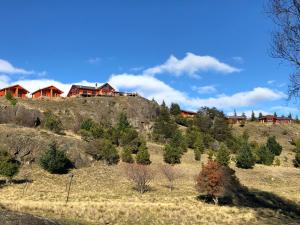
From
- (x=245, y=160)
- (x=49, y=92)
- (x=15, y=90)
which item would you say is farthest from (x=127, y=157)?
(x=15, y=90)

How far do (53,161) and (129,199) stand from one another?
60.4 feet

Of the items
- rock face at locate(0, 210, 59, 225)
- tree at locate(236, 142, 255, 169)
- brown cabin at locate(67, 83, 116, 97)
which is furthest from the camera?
brown cabin at locate(67, 83, 116, 97)

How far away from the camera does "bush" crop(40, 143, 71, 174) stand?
55.4m

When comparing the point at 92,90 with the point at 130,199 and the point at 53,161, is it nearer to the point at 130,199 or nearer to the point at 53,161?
the point at 53,161

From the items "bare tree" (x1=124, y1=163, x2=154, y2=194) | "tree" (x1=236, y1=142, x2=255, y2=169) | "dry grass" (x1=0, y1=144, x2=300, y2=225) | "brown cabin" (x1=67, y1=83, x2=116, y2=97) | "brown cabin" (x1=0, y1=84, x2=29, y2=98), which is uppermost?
"brown cabin" (x1=67, y1=83, x2=116, y2=97)

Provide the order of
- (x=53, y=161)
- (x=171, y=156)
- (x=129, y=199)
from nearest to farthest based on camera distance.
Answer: (x=129, y=199), (x=53, y=161), (x=171, y=156)

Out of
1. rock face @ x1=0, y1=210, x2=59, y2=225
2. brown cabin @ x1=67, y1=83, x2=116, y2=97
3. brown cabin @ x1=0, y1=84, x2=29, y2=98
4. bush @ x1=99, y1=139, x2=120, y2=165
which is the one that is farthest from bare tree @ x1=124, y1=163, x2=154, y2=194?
brown cabin @ x1=67, y1=83, x2=116, y2=97

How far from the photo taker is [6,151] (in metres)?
56.0

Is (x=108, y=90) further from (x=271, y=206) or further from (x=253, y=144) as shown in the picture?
(x=271, y=206)

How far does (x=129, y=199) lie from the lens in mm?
41125

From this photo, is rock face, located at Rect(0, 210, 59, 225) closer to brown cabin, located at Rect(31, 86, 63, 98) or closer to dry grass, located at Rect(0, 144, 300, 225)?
dry grass, located at Rect(0, 144, 300, 225)

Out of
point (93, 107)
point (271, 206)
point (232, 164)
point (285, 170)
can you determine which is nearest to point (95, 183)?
point (271, 206)

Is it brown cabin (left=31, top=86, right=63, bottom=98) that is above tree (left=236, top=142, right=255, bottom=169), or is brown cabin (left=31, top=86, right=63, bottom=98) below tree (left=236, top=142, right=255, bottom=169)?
above

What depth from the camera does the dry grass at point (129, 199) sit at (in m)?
31.6
